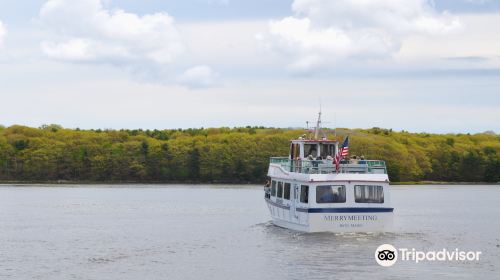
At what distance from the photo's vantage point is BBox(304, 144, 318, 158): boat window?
6606 cm

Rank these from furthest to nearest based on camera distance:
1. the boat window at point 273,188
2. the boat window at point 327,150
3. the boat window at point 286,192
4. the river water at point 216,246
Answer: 1. the boat window at point 273,188
2. the boat window at point 327,150
3. the boat window at point 286,192
4. the river water at point 216,246

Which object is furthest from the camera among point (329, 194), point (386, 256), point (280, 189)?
point (280, 189)

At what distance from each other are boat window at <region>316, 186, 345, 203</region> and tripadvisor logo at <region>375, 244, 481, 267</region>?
4809 millimetres

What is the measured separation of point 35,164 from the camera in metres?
198

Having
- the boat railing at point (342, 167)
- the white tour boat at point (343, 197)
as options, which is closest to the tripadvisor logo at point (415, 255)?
the white tour boat at point (343, 197)

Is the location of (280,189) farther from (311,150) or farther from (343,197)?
(343,197)

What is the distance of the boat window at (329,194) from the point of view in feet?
191

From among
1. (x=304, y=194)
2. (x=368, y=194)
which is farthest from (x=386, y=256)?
(x=304, y=194)

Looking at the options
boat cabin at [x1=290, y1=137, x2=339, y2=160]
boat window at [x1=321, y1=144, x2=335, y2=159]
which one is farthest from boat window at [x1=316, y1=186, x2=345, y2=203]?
boat window at [x1=321, y1=144, x2=335, y2=159]

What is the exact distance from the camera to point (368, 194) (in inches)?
2306

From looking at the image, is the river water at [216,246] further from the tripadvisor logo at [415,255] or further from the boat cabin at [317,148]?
the boat cabin at [317,148]

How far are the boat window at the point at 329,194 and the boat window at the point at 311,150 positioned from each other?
7.78 m

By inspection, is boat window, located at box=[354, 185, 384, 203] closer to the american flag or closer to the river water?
the american flag

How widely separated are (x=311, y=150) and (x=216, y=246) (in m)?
10.9
